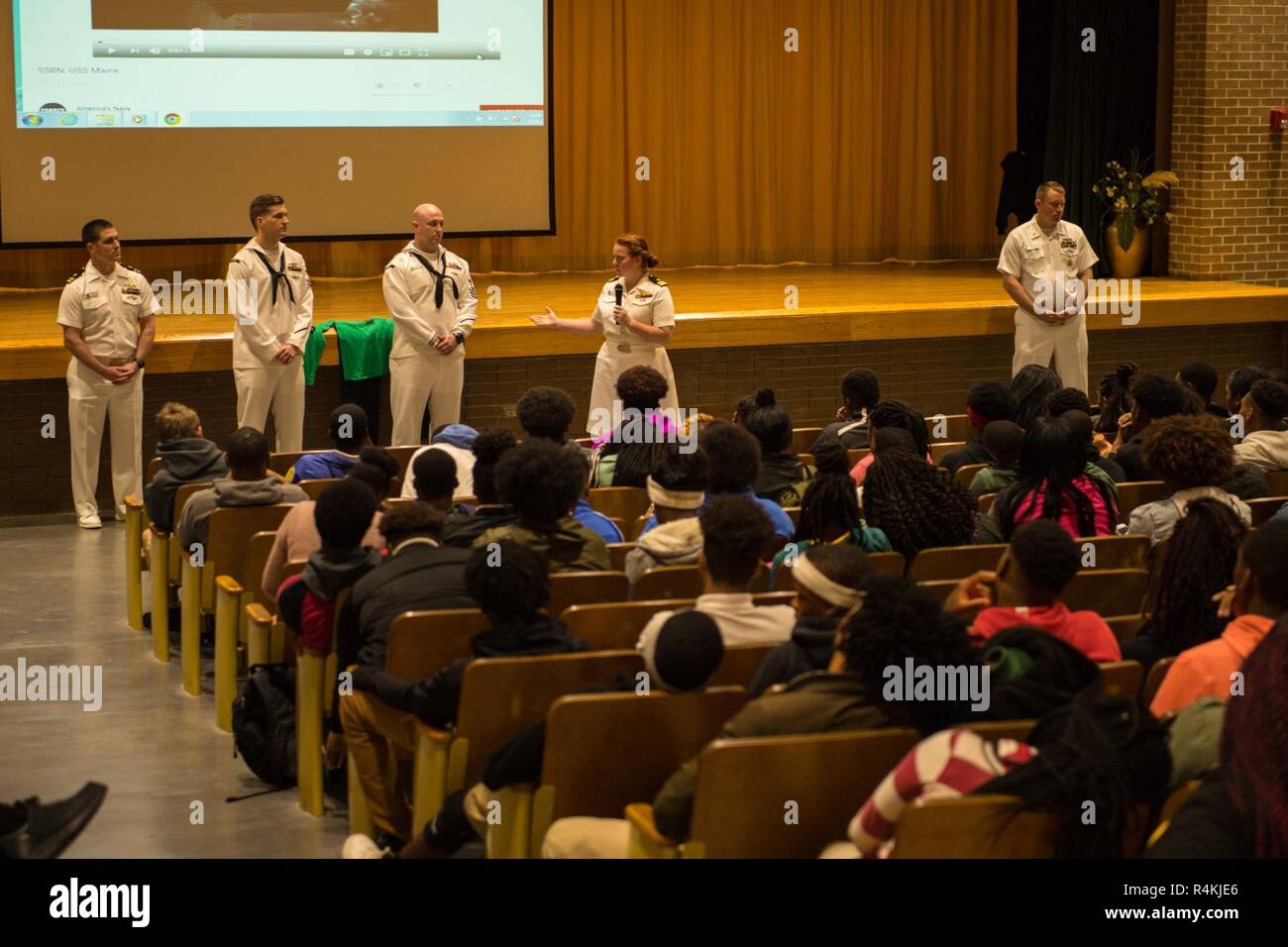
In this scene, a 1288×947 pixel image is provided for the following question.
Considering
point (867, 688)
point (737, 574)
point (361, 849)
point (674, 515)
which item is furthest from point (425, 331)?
point (867, 688)

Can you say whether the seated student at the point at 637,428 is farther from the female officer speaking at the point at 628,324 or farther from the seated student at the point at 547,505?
the female officer speaking at the point at 628,324

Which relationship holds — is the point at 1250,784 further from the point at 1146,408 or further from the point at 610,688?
the point at 1146,408

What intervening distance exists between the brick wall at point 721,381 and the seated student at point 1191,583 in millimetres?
5752

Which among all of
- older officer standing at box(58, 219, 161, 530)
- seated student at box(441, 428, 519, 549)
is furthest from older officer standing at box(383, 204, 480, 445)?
seated student at box(441, 428, 519, 549)

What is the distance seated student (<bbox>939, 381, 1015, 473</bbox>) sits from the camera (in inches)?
244

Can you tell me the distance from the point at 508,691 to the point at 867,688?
92 centimetres

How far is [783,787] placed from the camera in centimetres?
307

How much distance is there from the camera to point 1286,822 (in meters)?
2.12

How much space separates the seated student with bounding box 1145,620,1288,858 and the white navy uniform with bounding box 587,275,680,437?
625 centimetres

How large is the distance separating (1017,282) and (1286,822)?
7.69 meters

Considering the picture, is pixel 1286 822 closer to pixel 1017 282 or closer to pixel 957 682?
pixel 957 682

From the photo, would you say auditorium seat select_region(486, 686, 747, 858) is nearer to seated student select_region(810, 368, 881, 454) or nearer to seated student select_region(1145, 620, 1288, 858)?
seated student select_region(1145, 620, 1288, 858)
